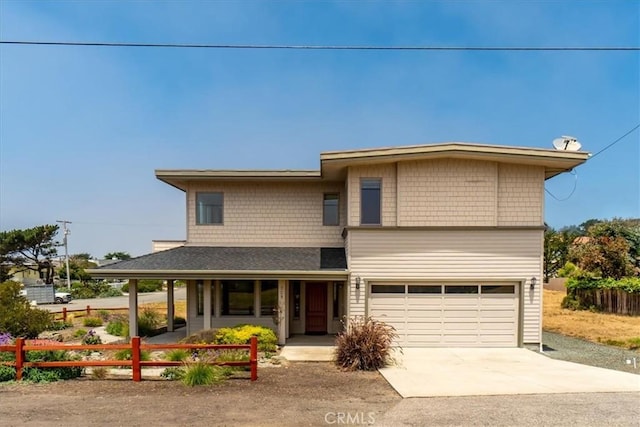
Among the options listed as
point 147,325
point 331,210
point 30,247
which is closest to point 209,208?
point 331,210

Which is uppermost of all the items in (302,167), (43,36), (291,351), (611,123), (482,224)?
(611,123)

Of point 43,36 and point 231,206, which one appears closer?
point 43,36

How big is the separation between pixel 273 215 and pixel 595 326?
14259 millimetres

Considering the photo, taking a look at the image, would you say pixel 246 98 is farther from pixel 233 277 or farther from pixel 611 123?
pixel 611 123

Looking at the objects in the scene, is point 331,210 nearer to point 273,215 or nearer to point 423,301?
point 273,215

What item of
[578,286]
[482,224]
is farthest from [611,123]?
[482,224]

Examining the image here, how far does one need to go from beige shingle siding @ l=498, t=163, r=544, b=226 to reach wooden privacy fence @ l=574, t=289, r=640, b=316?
43.7 ft

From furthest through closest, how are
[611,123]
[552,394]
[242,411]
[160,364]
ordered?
[611,123] < [160,364] < [552,394] < [242,411]

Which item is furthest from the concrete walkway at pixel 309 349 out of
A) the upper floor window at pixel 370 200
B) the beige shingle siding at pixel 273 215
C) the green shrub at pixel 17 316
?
the green shrub at pixel 17 316

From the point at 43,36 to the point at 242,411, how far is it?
8.37m

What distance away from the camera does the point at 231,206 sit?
15.8 meters

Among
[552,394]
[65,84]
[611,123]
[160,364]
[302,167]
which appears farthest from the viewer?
[611,123]

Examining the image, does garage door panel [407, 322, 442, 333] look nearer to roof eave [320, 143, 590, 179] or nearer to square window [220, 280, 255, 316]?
roof eave [320, 143, 590, 179]

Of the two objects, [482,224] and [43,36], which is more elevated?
[43,36]
